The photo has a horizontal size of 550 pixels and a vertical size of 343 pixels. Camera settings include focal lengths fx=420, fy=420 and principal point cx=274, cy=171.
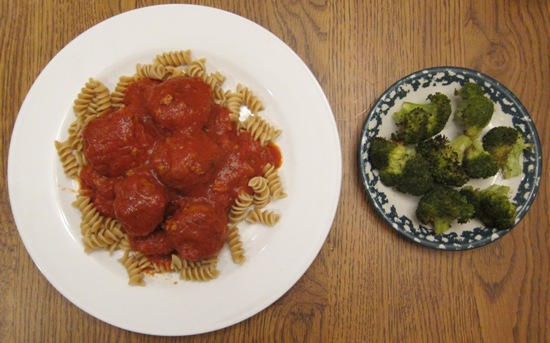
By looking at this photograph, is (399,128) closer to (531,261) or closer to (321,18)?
(321,18)

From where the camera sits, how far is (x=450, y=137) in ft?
10.4

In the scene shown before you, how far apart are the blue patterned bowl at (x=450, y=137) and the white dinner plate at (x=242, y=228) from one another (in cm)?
37

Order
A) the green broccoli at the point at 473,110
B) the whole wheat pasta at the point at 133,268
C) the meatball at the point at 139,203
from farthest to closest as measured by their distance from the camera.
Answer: the green broccoli at the point at 473,110 < the whole wheat pasta at the point at 133,268 < the meatball at the point at 139,203

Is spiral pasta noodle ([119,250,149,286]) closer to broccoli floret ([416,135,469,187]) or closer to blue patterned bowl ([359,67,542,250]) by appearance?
blue patterned bowl ([359,67,542,250])

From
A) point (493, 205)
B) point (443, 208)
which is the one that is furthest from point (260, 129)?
point (493, 205)

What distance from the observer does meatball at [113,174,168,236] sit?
2.54m

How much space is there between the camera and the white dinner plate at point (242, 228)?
2836mm

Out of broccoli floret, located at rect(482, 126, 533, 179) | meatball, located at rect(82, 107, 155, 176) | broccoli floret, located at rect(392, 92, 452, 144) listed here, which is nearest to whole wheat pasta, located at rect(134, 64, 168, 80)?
meatball, located at rect(82, 107, 155, 176)

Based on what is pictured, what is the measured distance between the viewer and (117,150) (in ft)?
8.64

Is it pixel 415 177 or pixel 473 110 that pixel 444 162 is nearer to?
pixel 415 177

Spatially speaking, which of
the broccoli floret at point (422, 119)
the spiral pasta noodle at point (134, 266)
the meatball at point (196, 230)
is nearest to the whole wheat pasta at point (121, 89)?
the meatball at point (196, 230)

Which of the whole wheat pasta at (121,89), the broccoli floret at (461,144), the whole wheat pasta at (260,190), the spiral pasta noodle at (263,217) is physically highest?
the whole wheat pasta at (121,89)

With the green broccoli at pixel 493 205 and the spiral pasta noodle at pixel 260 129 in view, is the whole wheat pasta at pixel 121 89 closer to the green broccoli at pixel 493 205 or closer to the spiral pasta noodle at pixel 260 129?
the spiral pasta noodle at pixel 260 129

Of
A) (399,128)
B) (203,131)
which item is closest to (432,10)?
(399,128)
